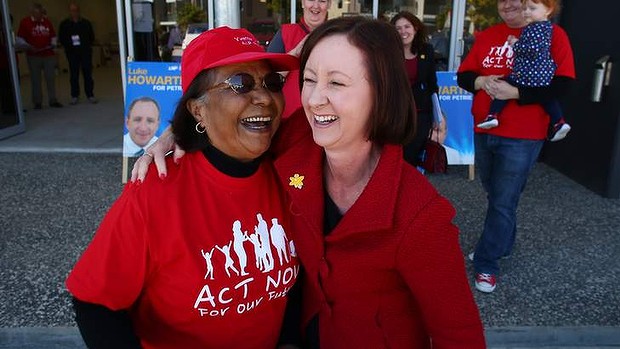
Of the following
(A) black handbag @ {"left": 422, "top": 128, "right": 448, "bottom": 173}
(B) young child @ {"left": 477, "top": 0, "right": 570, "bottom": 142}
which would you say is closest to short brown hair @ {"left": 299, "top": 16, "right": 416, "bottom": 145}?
(B) young child @ {"left": 477, "top": 0, "right": 570, "bottom": 142}

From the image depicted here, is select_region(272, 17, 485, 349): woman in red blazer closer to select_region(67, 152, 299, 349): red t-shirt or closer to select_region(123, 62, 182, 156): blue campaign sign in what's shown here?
select_region(67, 152, 299, 349): red t-shirt

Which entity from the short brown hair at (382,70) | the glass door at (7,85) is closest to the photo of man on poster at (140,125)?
the glass door at (7,85)

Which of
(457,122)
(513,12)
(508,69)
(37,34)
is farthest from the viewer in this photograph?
(37,34)

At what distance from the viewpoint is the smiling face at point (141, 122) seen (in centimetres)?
593

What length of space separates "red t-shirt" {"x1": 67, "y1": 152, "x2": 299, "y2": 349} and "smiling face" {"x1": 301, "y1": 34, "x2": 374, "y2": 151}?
36 cm

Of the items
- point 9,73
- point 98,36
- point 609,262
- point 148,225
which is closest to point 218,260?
point 148,225

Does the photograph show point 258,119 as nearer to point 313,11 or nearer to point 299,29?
point 299,29

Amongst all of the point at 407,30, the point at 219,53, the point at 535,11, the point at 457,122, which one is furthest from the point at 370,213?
the point at 457,122

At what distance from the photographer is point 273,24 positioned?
7.45m

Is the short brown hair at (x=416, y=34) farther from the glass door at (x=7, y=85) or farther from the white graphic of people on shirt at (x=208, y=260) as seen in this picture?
the glass door at (x=7, y=85)

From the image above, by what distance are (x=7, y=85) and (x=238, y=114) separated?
7977 millimetres

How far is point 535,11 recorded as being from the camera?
3.21m

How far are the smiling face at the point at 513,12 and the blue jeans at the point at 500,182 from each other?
0.74m

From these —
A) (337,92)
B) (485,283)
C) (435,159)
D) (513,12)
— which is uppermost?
(513,12)
